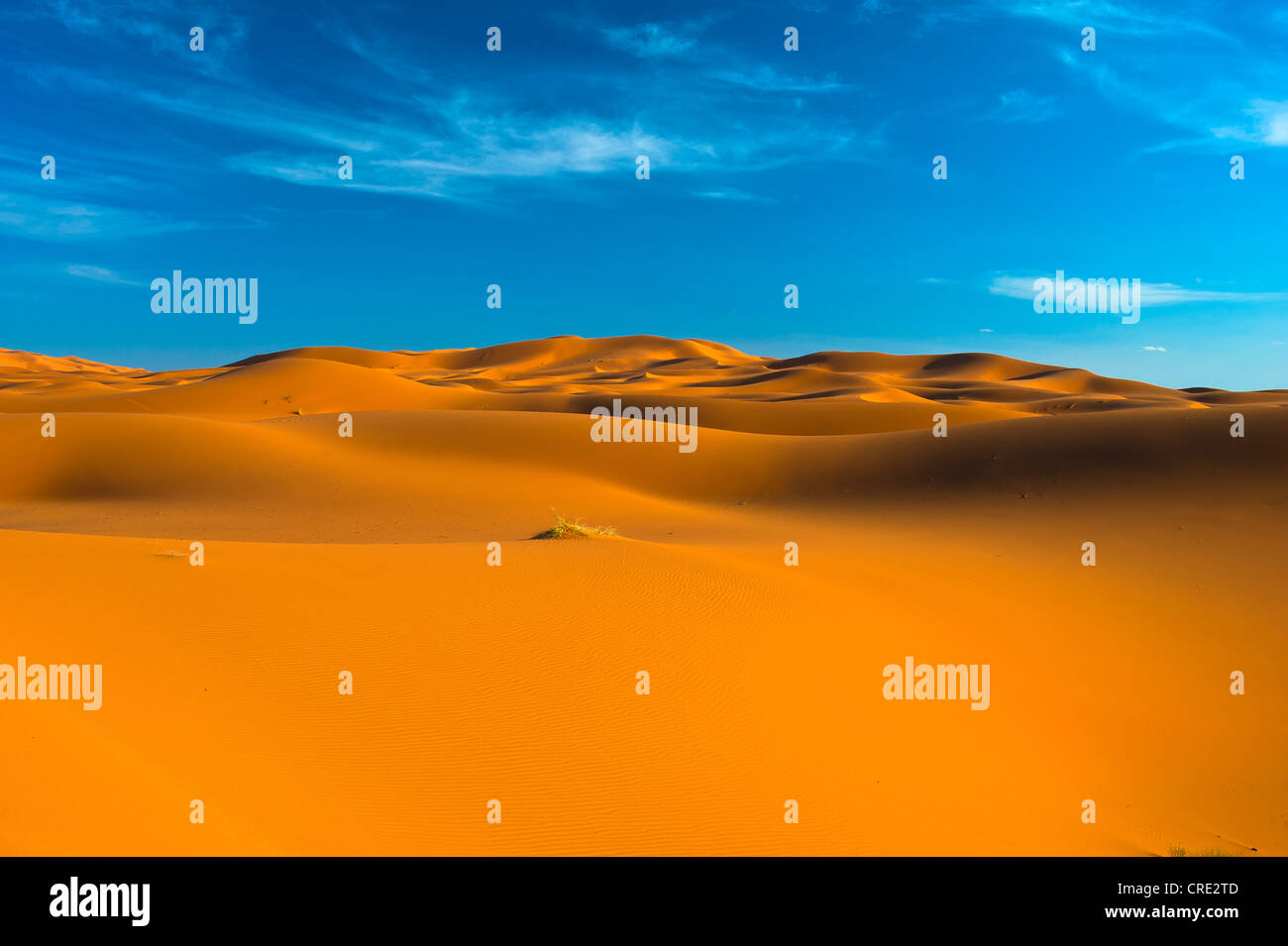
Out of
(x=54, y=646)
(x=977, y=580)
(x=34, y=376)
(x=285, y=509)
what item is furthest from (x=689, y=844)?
(x=34, y=376)

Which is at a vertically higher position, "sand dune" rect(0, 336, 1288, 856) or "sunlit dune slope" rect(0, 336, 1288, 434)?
"sunlit dune slope" rect(0, 336, 1288, 434)

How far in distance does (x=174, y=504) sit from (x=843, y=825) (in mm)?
17767

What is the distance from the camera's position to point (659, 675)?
6.53 m

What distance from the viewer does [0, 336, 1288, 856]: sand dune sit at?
445 cm

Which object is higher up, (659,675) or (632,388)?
(632,388)

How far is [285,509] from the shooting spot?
1736 centimetres

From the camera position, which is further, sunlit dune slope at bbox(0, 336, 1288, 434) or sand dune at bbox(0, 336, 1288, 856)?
sunlit dune slope at bbox(0, 336, 1288, 434)

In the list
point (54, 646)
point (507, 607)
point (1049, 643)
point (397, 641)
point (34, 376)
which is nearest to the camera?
point (54, 646)

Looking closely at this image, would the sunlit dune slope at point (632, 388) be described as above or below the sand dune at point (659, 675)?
above

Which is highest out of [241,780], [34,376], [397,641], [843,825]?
[34,376]

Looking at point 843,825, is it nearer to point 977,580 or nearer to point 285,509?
Answer: point 977,580

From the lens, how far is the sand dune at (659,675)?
4.45 m

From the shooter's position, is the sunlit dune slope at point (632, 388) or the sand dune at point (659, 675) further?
the sunlit dune slope at point (632, 388)

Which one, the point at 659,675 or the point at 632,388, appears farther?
the point at 632,388
